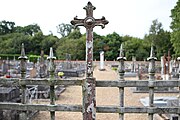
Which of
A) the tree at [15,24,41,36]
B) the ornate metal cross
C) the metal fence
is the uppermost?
the tree at [15,24,41,36]

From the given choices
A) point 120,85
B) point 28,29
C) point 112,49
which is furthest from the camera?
point 28,29

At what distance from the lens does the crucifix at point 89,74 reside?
18.3 ft

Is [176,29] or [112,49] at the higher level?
[176,29]

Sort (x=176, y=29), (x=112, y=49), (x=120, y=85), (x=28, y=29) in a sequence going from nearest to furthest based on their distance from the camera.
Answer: (x=120, y=85) → (x=176, y=29) → (x=112, y=49) → (x=28, y=29)

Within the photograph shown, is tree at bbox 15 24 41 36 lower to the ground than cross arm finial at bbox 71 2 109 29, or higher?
higher

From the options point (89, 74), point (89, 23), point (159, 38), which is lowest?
point (89, 74)

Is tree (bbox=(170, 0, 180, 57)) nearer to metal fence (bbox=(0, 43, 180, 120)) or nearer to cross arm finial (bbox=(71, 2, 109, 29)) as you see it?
metal fence (bbox=(0, 43, 180, 120))

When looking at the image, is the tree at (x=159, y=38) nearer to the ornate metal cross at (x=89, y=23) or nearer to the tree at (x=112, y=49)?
the tree at (x=112, y=49)

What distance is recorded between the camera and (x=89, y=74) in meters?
5.64

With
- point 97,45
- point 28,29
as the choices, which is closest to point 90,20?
point 97,45

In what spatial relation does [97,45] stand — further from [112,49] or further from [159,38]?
[159,38]

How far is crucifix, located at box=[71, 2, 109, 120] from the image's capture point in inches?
219

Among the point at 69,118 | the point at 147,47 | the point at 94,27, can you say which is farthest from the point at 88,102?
the point at 147,47

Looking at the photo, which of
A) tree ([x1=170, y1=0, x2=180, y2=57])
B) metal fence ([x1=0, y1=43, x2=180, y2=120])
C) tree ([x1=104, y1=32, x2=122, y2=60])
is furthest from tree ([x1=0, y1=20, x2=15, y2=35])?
metal fence ([x1=0, y1=43, x2=180, y2=120])
